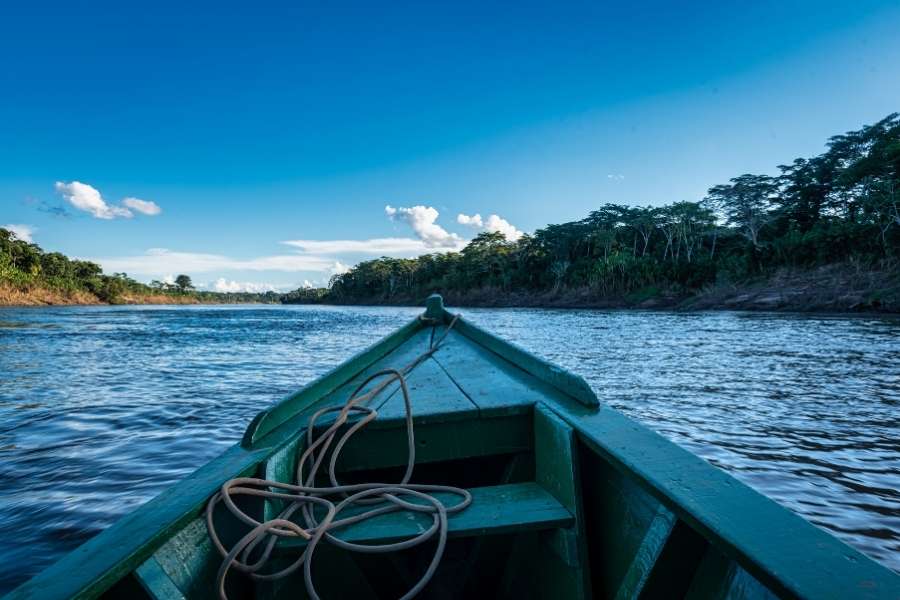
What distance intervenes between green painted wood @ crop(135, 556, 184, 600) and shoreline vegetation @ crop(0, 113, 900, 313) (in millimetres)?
25679

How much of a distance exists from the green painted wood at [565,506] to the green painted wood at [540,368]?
22cm

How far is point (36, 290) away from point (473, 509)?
6973cm

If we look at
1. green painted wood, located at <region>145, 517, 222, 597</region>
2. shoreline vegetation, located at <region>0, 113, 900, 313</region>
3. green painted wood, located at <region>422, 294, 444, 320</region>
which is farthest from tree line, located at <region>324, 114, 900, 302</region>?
green painted wood, located at <region>145, 517, 222, 597</region>

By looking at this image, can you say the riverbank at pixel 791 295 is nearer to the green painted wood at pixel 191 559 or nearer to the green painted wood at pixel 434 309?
the green painted wood at pixel 434 309

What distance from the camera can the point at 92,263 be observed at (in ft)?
221

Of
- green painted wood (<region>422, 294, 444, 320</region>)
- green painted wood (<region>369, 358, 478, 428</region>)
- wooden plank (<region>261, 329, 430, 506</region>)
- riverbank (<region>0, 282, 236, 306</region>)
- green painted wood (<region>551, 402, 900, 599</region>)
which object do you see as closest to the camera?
green painted wood (<region>551, 402, 900, 599</region>)

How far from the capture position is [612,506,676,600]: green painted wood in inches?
48.6

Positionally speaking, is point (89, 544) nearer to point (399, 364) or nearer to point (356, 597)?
point (356, 597)

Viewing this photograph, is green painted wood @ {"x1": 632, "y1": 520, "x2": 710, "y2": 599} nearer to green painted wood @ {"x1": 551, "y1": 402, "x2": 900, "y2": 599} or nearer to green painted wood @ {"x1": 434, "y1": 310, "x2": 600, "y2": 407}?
green painted wood @ {"x1": 551, "y1": 402, "x2": 900, "y2": 599}

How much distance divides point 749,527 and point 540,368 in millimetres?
1531

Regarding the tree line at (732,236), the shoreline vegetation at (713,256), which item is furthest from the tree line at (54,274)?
the tree line at (732,236)

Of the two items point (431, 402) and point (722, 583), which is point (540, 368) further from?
point (722, 583)

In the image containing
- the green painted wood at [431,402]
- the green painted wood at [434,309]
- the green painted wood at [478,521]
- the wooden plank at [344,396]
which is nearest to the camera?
the green painted wood at [478,521]

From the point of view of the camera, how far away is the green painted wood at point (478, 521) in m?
1.45
